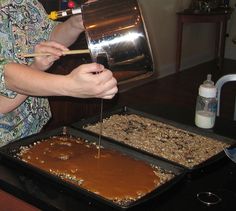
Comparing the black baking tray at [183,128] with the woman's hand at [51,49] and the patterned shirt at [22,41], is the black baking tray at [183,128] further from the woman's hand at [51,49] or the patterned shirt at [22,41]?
the woman's hand at [51,49]

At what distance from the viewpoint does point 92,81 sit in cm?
88

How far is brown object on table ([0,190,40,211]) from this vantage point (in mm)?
958

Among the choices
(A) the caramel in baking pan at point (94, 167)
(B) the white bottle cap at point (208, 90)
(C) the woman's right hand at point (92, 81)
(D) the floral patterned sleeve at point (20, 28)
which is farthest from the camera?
A: (B) the white bottle cap at point (208, 90)

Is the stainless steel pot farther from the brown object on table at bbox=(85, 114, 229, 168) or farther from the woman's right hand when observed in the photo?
the brown object on table at bbox=(85, 114, 229, 168)

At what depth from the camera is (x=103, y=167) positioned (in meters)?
1.07

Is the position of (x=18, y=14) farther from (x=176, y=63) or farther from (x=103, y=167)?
(x=176, y=63)

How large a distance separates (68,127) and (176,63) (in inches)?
118

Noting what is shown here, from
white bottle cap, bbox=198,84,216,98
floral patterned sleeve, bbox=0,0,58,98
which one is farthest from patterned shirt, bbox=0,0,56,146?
white bottle cap, bbox=198,84,216,98

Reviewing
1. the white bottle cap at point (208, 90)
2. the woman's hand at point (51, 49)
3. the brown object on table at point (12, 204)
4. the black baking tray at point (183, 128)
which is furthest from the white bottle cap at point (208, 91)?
the brown object on table at point (12, 204)

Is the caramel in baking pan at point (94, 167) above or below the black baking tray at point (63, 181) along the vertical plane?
below

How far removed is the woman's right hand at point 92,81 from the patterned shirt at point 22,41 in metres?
0.30

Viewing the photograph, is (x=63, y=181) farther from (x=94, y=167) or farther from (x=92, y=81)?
(x=92, y=81)

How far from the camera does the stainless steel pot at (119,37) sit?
3.23ft

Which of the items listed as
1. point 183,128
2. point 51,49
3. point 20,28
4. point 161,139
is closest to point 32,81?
point 51,49
